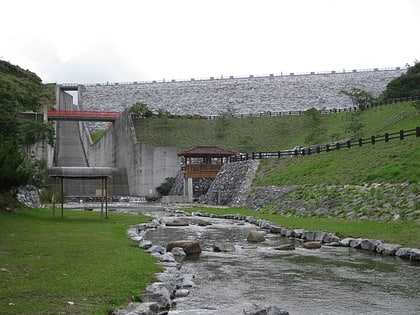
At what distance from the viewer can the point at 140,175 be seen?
60.9 metres

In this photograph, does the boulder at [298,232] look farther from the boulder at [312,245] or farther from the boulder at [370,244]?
the boulder at [370,244]

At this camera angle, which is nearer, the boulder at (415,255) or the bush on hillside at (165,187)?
the boulder at (415,255)

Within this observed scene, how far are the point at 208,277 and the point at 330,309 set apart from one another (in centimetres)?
399

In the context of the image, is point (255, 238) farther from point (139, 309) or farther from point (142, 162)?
point (142, 162)

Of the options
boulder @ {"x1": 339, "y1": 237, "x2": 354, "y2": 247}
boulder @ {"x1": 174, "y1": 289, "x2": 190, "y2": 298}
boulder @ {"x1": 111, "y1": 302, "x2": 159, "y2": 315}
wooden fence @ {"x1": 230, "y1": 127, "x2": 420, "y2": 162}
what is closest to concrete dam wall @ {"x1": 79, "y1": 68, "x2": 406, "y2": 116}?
wooden fence @ {"x1": 230, "y1": 127, "x2": 420, "y2": 162}

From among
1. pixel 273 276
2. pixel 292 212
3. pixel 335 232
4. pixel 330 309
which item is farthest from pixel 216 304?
pixel 292 212

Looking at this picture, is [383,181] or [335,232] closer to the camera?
[335,232]

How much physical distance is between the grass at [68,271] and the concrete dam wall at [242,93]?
77.6 metres

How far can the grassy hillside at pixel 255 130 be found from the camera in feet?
205

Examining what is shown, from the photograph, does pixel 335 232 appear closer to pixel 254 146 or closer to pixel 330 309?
pixel 330 309

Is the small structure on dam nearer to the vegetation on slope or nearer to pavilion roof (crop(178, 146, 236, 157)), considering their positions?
pavilion roof (crop(178, 146, 236, 157))

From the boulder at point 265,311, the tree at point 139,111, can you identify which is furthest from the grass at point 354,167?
the tree at point 139,111

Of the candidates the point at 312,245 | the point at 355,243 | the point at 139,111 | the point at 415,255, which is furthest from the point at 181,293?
the point at 139,111

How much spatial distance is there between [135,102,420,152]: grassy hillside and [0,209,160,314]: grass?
153 feet
